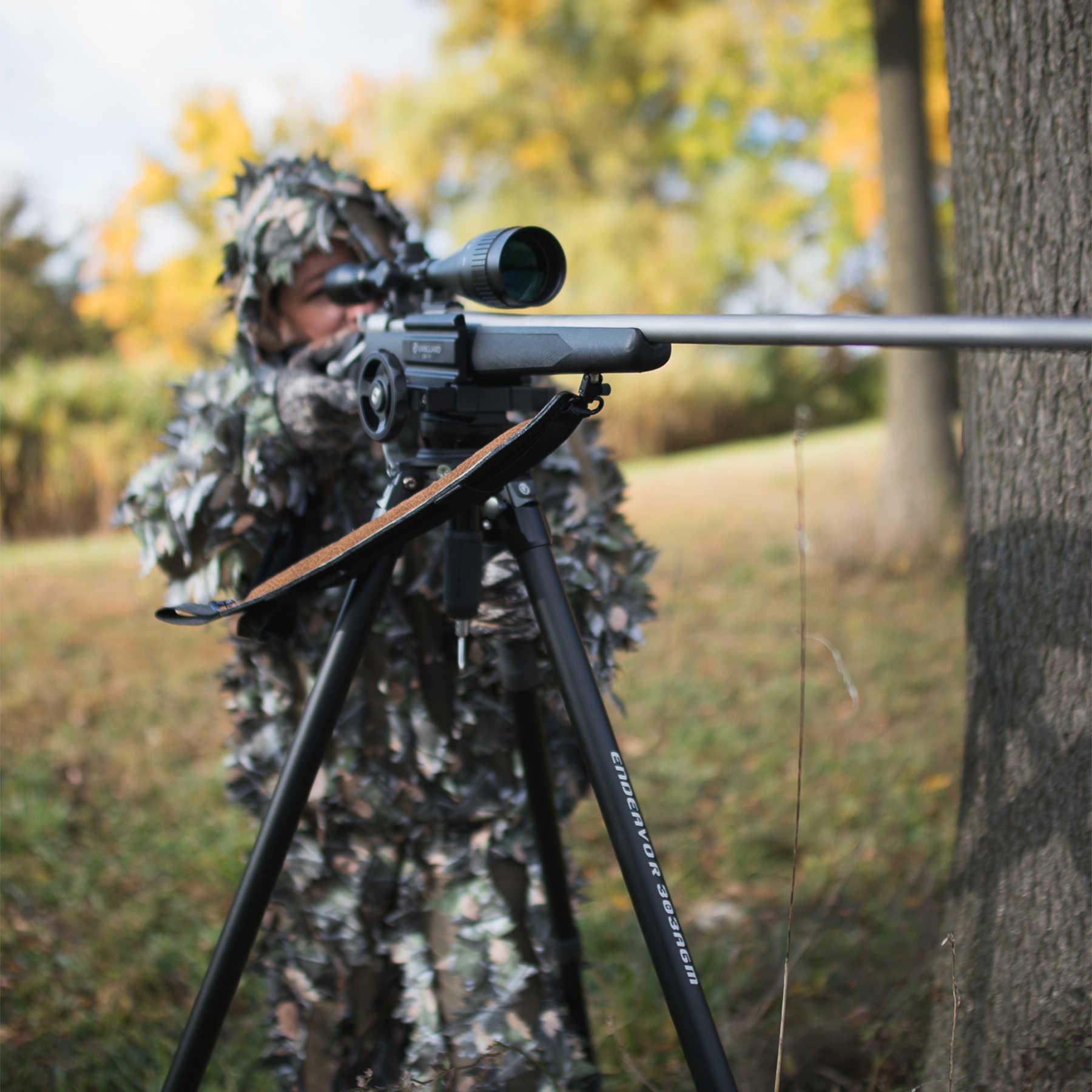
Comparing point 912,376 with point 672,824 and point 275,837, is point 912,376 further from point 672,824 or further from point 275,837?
point 275,837

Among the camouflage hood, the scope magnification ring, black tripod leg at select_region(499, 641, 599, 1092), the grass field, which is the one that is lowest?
the grass field

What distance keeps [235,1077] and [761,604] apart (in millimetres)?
4453

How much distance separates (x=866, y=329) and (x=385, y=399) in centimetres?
76

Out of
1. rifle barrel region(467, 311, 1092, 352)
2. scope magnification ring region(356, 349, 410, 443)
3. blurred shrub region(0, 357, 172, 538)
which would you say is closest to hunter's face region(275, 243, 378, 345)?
scope magnification ring region(356, 349, 410, 443)

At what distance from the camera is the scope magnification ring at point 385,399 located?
157 centimetres

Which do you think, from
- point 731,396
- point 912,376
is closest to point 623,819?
point 912,376

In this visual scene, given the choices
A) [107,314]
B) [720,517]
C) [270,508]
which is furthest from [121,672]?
[107,314]

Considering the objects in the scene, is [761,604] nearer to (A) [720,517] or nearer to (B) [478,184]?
(A) [720,517]

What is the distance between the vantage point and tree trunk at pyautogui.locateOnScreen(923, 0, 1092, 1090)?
6.01 feet

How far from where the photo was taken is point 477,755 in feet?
6.99

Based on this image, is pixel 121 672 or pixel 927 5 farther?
pixel 927 5

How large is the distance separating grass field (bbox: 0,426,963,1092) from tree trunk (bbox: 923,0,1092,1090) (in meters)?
0.25

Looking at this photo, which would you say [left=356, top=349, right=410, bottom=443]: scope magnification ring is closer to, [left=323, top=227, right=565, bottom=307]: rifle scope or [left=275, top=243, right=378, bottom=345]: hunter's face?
[left=323, top=227, right=565, bottom=307]: rifle scope

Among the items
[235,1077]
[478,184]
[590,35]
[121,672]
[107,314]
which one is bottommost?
[235,1077]
